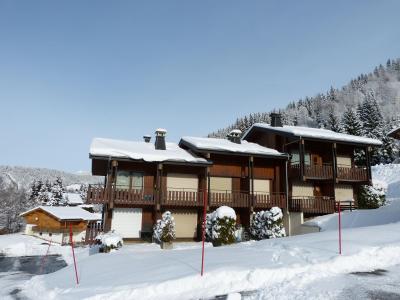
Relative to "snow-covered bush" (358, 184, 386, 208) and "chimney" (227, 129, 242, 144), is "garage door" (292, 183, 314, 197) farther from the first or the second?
"chimney" (227, 129, 242, 144)

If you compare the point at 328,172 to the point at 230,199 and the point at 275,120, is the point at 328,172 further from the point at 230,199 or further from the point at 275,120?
the point at 230,199

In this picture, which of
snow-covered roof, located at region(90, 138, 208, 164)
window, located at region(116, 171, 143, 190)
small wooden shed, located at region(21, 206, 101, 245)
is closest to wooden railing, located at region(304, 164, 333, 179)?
snow-covered roof, located at region(90, 138, 208, 164)

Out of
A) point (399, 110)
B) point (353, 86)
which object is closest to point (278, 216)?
point (399, 110)

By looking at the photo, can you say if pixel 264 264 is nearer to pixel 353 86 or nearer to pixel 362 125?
pixel 362 125

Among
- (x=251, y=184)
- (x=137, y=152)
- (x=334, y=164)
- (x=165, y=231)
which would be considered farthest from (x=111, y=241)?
(x=334, y=164)

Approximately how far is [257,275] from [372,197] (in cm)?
2153

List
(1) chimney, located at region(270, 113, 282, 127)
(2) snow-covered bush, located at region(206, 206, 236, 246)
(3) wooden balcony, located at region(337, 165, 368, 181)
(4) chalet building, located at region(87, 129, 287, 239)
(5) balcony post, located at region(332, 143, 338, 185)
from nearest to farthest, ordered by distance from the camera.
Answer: (2) snow-covered bush, located at region(206, 206, 236, 246) < (4) chalet building, located at region(87, 129, 287, 239) < (5) balcony post, located at region(332, 143, 338, 185) < (3) wooden balcony, located at region(337, 165, 368, 181) < (1) chimney, located at region(270, 113, 282, 127)

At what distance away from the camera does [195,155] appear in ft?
87.0

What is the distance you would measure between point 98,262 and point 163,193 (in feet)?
33.8

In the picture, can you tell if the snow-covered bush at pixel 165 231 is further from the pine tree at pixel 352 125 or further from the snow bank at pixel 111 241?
the pine tree at pixel 352 125

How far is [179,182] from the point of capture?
25.7 meters

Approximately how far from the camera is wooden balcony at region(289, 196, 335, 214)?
25234 millimetres

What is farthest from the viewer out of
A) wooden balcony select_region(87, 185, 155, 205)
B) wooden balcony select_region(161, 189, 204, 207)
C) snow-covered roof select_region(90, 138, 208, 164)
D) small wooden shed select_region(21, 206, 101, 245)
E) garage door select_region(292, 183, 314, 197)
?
small wooden shed select_region(21, 206, 101, 245)

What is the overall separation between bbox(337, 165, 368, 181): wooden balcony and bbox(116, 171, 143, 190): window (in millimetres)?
15483
